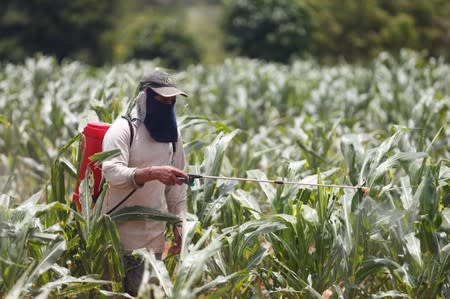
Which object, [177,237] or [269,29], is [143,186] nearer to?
[177,237]

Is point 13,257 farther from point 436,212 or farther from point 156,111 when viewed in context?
point 436,212

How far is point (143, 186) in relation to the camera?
398 centimetres

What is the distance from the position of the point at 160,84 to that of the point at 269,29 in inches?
876

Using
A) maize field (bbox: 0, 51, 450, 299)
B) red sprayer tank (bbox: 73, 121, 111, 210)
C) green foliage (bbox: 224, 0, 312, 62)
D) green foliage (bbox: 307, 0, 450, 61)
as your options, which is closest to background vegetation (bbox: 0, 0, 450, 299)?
maize field (bbox: 0, 51, 450, 299)

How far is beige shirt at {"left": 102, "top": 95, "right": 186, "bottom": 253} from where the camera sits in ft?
12.4

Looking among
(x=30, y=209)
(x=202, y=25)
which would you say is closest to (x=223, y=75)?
(x=30, y=209)

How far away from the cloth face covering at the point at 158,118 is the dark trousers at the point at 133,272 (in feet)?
2.15

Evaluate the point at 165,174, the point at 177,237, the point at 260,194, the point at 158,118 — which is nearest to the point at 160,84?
the point at 158,118

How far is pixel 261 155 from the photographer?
6.74 metres

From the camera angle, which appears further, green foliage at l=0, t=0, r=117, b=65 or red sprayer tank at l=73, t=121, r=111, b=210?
green foliage at l=0, t=0, r=117, b=65

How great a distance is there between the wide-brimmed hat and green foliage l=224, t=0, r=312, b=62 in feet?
71.2

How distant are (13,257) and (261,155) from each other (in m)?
3.32

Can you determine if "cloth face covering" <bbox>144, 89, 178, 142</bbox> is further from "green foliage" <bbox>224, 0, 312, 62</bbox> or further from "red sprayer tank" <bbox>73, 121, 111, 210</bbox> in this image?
"green foliage" <bbox>224, 0, 312, 62</bbox>

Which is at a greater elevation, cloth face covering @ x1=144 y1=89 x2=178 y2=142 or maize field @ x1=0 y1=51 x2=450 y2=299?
cloth face covering @ x1=144 y1=89 x2=178 y2=142
